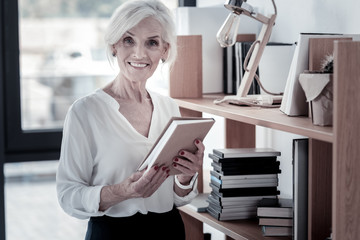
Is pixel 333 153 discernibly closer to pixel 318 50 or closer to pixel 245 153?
pixel 318 50

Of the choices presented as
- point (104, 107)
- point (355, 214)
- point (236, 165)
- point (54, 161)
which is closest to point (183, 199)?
point (236, 165)

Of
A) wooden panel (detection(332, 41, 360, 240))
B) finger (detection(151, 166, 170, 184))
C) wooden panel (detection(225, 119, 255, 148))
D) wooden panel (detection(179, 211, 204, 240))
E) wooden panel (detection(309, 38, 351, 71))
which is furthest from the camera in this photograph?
wooden panel (detection(179, 211, 204, 240))

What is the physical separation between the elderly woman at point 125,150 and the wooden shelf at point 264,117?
0.17 metres

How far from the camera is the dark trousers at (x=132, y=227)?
1.95 meters

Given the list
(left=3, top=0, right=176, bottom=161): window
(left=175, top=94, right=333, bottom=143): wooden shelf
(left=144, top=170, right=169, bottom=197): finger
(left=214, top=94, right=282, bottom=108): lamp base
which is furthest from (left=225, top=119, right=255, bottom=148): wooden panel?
(left=3, top=0, right=176, bottom=161): window

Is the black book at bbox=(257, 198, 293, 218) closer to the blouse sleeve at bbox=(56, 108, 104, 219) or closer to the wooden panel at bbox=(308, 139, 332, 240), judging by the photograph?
the wooden panel at bbox=(308, 139, 332, 240)

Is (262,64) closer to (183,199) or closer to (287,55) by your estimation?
(287,55)

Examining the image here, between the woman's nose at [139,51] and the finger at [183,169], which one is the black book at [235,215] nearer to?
the finger at [183,169]

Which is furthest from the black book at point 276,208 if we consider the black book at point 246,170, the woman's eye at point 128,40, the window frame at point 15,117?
the window frame at point 15,117

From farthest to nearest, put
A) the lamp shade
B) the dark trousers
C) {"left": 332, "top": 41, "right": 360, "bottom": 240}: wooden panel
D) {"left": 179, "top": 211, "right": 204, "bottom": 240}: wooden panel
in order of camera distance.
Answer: {"left": 179, "top": 211, "right": 204, "bottom": 240}: wooden panel, the lamp shade, the dark trousers, {"left": 332, "top": 41, "right": 360, "bottom": 240}: wooden panel

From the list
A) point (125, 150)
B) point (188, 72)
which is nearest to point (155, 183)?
point (125, 150)

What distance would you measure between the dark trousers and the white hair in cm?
54

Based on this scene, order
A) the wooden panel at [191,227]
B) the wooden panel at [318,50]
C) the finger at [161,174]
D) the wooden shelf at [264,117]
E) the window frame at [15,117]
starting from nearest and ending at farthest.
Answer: the wooden shelf at [264,117], the wooden panel at [318,50], the finger at [161,174], the wooden panel at [191,227], the window frame at [15,117]

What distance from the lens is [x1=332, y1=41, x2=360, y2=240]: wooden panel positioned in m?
1.44
